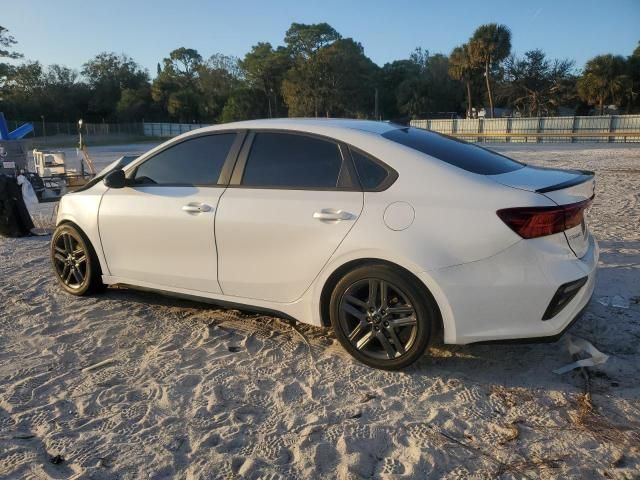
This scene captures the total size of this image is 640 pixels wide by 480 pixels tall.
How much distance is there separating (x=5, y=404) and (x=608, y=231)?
7248 millimetres

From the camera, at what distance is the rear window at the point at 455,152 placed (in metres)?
3.54

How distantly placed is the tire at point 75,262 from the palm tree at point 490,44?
5217 centimetres

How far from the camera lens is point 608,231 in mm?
7355

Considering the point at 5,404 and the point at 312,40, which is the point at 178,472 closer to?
the point at 5,404

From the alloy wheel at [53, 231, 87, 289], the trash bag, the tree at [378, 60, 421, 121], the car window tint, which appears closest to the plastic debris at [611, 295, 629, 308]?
the car window tint

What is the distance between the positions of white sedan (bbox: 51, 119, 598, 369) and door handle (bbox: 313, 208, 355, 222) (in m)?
0.01

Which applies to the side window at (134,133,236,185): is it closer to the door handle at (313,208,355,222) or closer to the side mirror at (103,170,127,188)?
the side mirror at (103,170,127,188)

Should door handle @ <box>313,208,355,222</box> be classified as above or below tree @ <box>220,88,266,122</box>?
below

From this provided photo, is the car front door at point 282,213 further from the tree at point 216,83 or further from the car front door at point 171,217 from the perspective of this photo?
the tree at point 216,83

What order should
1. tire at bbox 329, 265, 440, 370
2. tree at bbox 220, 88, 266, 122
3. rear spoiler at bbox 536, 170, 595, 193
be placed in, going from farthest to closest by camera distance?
tree at bbox 220, 88, 266, 122
tire at bbox 329, 265, 440, 370
rear spoiler at bbox 536, 170, 595, 193

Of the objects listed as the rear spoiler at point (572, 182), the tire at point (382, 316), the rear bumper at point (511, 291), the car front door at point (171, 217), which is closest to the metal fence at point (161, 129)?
the car front door at point (171, 217)

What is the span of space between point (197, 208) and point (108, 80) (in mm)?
85592

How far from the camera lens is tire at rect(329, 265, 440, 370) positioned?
10.9 feet

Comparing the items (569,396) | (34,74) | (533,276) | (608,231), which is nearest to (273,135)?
(533,276)
